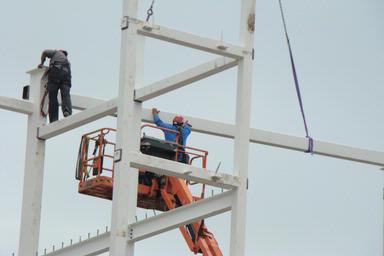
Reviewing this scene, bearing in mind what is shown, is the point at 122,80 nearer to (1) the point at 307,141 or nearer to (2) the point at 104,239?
(2) the point at 104,239

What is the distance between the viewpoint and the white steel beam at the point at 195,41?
35.6 meters

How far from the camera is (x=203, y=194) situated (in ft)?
135

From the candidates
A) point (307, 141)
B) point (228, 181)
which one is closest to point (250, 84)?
point (228, 181)

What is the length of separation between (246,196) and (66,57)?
6.41 m

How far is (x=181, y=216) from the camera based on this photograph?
117 feet

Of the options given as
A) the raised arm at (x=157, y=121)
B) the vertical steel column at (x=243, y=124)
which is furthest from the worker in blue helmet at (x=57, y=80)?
the vertical steel column at (x=243, y=124)

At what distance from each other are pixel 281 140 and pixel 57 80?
527 centimetres

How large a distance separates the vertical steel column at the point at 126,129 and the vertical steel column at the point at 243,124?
1.66 metres

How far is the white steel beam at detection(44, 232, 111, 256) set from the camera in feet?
122

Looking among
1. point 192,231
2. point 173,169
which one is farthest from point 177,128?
point 173,169

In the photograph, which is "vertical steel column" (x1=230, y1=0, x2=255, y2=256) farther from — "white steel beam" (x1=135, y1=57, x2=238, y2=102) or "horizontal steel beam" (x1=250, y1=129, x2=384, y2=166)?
"horizontal steel beam" (x1=250, y1=129, x2=384, y2=166)

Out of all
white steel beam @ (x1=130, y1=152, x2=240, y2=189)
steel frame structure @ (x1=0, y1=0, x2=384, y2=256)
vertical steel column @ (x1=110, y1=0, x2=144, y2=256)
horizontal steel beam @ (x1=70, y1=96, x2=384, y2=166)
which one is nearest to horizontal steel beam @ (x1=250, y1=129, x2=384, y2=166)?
horizontal steel beam @ (x1=70, y1=96, x2=384, y2=166)

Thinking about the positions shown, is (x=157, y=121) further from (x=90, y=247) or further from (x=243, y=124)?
(x=243, y=124)

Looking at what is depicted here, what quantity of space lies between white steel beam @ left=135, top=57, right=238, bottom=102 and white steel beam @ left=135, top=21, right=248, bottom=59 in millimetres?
200
